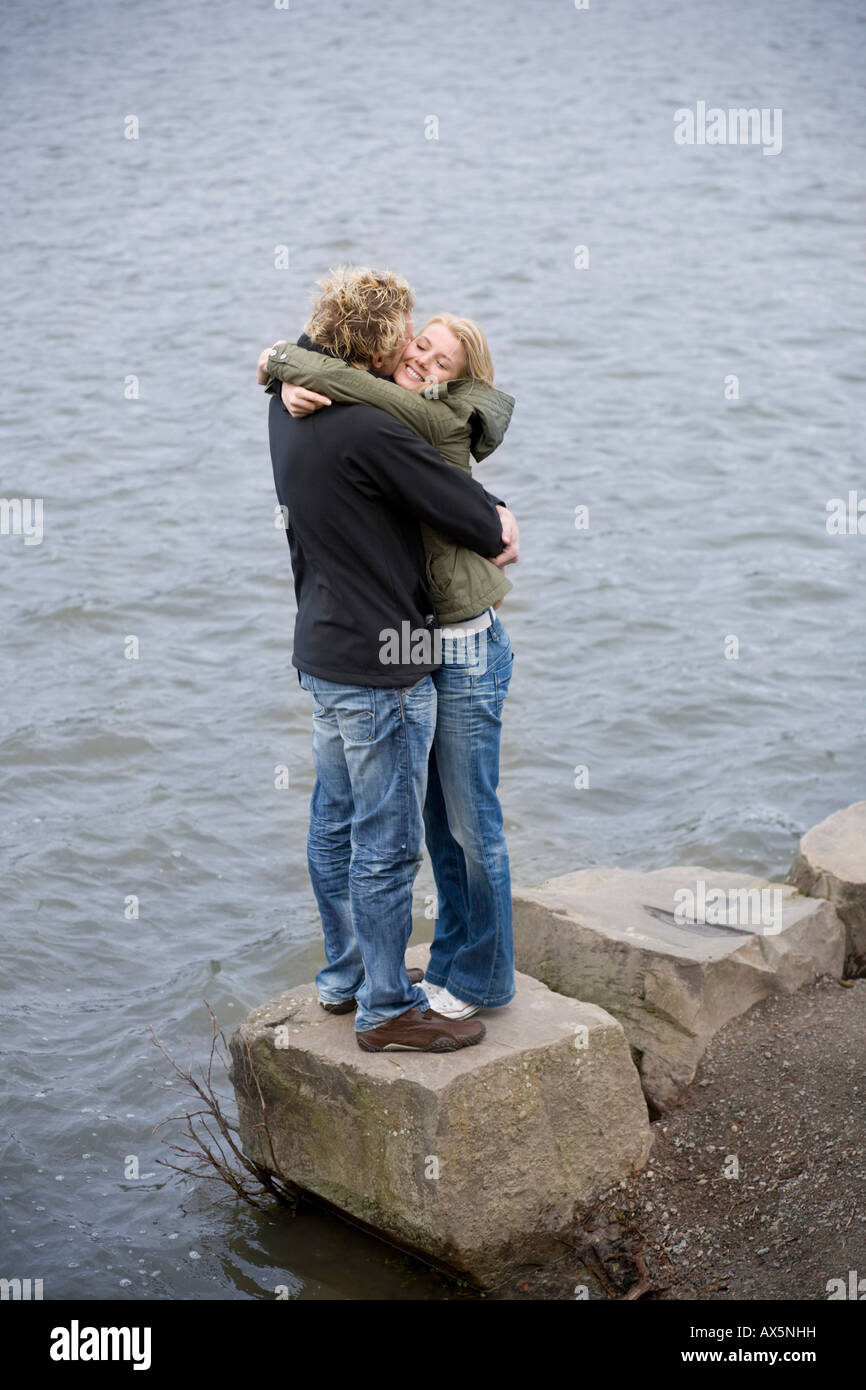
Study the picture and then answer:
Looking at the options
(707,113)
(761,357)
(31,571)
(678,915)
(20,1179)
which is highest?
(707,113)

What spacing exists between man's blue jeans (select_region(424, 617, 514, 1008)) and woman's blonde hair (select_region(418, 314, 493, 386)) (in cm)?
71

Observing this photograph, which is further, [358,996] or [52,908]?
[52,908]

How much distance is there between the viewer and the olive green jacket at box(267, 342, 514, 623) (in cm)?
393

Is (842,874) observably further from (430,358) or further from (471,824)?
(430,358)

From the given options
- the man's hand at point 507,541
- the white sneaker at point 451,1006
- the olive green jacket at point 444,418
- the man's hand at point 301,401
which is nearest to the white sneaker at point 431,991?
the white sneaker at point 451,1006

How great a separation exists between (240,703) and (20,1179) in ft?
13.7

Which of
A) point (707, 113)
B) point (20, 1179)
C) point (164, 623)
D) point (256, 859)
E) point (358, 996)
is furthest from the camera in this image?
point (707, 113)

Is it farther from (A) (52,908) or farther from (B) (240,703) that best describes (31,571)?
(A) (52,908)

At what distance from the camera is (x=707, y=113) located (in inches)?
827

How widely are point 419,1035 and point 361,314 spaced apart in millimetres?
2113

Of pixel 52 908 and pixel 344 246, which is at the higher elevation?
pixel 344 246

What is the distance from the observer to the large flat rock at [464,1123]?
444cm

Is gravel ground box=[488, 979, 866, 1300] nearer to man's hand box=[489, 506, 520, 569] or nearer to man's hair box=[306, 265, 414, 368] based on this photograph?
man's hand box=[489, 506, 520, 569]
